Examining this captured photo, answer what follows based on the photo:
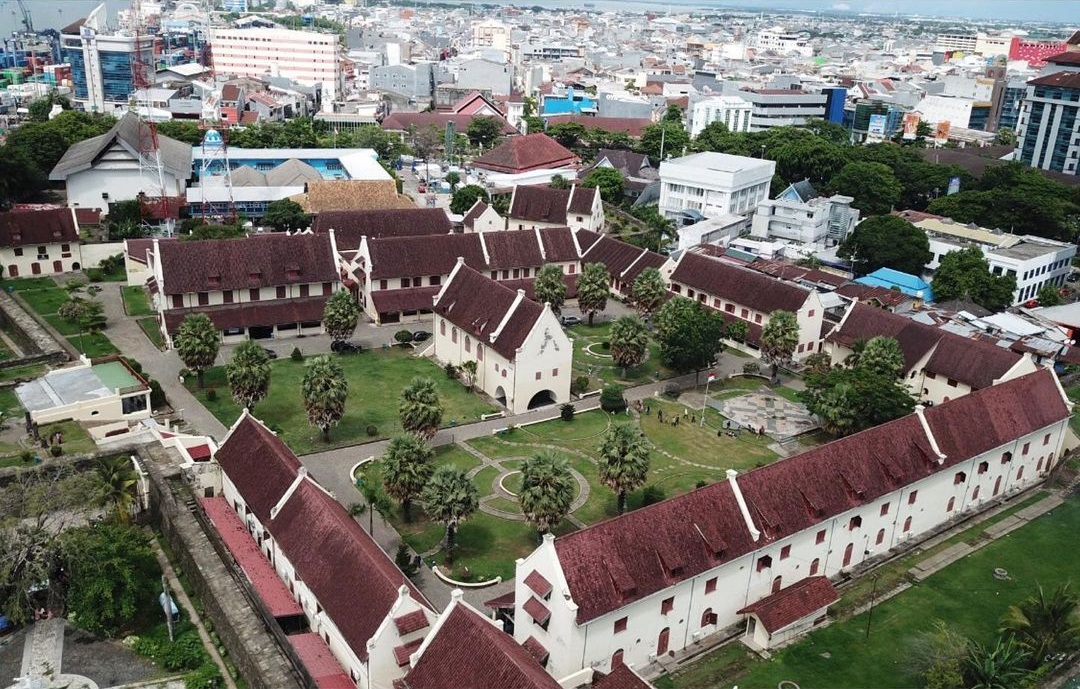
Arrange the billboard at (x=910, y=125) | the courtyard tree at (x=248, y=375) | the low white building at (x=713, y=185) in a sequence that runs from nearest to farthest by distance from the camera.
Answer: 1. the courtyard tree at (x=248, y=375)
2. the low white building at (x=713, y=185)
3. the billboard at (x=910, y=125)

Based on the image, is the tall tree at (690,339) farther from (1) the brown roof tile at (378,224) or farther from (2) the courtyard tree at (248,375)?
(1) the brown roof tile at (378,224)

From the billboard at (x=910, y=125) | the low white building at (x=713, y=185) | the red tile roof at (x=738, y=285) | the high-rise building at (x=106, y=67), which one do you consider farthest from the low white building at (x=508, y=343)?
the billboard at (x=910, y=125)

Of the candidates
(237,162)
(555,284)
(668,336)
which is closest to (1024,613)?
(668,336)

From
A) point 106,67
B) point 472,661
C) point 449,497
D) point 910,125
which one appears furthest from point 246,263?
point 910,125

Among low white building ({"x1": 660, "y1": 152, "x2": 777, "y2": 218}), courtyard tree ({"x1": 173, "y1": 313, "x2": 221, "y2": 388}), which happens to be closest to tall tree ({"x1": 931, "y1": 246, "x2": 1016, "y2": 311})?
low white building ({"x1": 660, "y1": 152, "x2": 777, "y2": 218})

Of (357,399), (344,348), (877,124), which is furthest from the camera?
(877,124)

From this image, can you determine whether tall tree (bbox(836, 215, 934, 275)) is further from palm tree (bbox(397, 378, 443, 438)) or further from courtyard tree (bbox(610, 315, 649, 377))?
palm tree (bbox(397, 378, 443, 438))

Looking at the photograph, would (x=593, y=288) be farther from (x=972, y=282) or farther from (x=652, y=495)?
(x=972, y=282)
